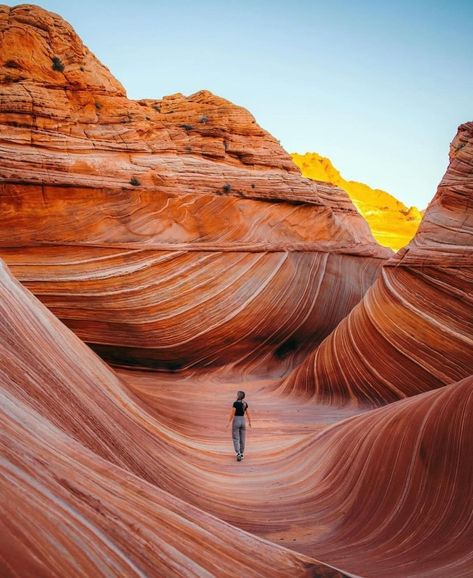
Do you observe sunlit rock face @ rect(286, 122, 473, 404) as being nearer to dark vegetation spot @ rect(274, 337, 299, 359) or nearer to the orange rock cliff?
the orange rock cliff

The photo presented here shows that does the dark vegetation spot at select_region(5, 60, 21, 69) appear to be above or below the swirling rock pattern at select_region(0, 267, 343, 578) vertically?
above

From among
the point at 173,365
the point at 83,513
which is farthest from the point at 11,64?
the point at 83,513

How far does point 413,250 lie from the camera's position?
870 centimetres

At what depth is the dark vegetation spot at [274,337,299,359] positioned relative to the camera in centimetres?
1126

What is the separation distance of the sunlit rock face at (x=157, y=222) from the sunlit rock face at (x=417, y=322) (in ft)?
6.56

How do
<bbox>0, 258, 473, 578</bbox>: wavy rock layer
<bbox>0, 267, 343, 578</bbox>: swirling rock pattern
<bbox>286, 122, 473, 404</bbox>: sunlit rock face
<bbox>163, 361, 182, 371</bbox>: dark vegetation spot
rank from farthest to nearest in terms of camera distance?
<bbox>163, 361, 182, 371</bbox>: dark vegetation spot
<bbox>286, 122, 473, 404</bbox>: sunlit rock face
<bbox>0, 258, 473, 578</bbox>: wavy rock layer
<bbox>0, 267, 343, 578</bbox>: swirling rock pattern

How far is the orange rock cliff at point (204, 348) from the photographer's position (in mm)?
2336

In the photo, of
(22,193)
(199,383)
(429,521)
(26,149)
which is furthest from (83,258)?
(429,521)

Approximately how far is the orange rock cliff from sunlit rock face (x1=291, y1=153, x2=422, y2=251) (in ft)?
47.8

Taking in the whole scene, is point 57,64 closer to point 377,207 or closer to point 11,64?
point 11,64

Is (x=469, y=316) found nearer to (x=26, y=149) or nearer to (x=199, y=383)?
(x=199, y=383)

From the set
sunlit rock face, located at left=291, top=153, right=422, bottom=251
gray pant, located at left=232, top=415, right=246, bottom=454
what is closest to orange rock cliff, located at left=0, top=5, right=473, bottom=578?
gray pant, located at left=232, top=415, right=246, bottom=454

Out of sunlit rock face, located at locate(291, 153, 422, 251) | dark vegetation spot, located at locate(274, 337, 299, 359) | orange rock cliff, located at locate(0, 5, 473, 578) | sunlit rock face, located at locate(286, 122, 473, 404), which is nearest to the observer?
orange rock cliff, located at locate(0, 5, 473, 578)

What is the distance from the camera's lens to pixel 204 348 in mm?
10273
